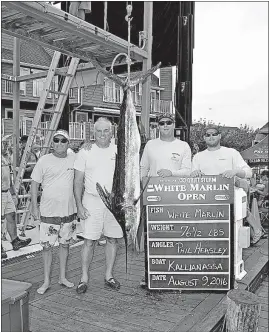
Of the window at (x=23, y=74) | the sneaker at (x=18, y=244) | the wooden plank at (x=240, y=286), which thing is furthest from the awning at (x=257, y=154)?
the window at (x=23, y=74)

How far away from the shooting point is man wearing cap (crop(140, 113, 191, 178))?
3.41 meters

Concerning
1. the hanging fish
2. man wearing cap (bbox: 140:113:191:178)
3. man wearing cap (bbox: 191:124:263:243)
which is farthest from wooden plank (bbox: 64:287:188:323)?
man wearing cap (bbox: 191:124:263:243)

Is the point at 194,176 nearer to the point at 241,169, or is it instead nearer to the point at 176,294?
the point at 241,169

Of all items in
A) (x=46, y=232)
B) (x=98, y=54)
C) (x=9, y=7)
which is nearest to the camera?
(x=9, y=7)

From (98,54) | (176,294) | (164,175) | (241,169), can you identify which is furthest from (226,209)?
(98,54)

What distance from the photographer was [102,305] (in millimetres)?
3137

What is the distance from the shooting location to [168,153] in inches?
135

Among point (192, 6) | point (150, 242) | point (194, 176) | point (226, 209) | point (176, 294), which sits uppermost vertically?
point (192, 6)

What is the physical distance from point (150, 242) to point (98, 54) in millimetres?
2322

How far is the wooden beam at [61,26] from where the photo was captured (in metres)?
3.18

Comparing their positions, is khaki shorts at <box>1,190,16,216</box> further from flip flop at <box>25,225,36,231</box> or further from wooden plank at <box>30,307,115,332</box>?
wooden plank at <box>30,307,115,332</box>

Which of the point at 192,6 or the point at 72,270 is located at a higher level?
the point at 192,6

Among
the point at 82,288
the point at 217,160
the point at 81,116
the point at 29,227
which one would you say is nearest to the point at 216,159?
the point at 217,160

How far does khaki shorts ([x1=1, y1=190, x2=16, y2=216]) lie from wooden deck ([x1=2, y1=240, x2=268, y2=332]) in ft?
2.40
